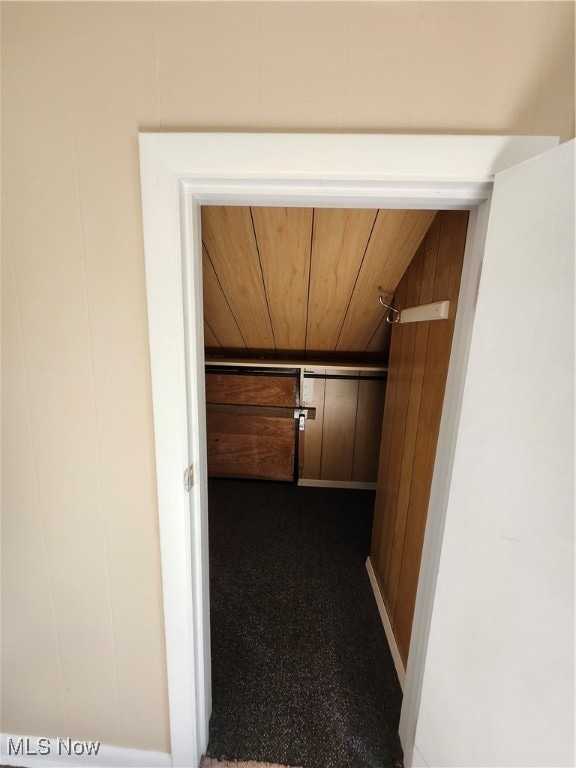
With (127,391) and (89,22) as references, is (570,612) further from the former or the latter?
(89,22)

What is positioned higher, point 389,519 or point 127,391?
point 127,391

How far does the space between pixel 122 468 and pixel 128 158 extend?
2.32 ft

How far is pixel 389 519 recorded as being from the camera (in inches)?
59.8

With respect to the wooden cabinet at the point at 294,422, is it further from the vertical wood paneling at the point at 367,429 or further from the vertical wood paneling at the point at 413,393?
the vertical wood paneling at the point at 413,393

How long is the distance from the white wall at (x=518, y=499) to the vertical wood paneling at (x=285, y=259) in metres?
0.78

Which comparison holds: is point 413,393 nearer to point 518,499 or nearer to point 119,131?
point 518,499

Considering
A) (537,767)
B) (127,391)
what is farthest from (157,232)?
(537,767)

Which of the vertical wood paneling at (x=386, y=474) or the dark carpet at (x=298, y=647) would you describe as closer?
the dark carpet at (x=298, y=647)

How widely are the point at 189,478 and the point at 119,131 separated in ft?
2.56

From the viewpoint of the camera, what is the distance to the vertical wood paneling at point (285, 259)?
48.1 inches

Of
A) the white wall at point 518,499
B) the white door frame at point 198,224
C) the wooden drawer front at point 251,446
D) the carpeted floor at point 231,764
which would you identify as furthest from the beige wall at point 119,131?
the wooden drawer front at point 251,446

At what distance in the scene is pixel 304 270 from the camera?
1.47 metres

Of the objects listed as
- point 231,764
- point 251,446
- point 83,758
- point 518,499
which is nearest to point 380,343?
point 251,446

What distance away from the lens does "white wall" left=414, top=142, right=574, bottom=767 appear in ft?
1.69
